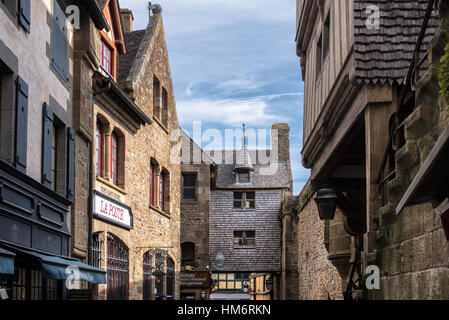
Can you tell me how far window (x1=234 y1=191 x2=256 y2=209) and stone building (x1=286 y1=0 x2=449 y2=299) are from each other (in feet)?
68.1

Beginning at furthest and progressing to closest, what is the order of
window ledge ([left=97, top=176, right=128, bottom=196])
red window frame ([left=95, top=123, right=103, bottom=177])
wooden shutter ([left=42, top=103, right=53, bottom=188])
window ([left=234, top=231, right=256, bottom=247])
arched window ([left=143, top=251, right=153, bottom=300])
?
window ([left=234, top=231, right=256, bottom=247]), arched window ([left=143, top=251, right=153, bottom=300]), red window frame ([left=95, top=123, right=103, bottom=177]), window ledge ([left=97, top=176, right=128, bottom=196]), wooden shutter ([left=42, top=103, right=53, bottom=188])

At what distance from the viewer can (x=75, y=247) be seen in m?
13.2

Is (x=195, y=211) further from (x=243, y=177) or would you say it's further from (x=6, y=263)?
(x=6, y=263)

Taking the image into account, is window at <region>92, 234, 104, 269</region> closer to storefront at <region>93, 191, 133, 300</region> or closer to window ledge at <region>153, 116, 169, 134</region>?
storefront at <region>93, 191, 133, 300</region>

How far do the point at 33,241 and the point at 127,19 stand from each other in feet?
52.1

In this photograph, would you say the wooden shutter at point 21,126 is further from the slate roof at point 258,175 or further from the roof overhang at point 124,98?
the slate roof at point 258,175

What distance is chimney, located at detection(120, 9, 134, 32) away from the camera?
81.2 feet

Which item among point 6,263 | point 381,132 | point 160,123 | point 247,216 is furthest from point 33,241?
point 247,216

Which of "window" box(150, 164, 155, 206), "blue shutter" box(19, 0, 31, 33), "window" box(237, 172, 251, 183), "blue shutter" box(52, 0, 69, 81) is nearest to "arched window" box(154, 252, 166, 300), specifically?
"window" box(150, 164, 155, 206)

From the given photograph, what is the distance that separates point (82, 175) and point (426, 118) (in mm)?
9241

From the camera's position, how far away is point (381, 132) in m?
8.42
